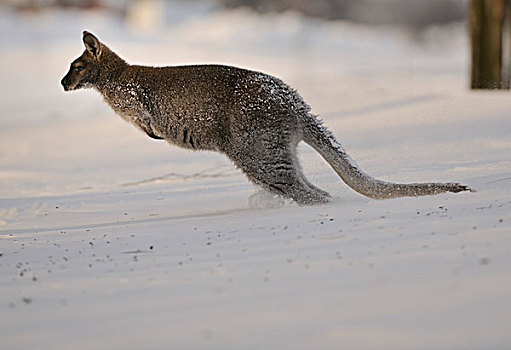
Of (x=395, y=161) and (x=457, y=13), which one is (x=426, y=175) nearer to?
(x=395, y=161)

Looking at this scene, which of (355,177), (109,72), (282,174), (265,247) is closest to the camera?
(265,247)

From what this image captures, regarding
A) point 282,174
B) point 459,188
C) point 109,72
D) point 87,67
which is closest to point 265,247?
point 282,174

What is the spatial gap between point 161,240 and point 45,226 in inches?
61.9

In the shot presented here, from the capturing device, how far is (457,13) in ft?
132

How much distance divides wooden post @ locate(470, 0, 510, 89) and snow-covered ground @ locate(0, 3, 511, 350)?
2.88 ft

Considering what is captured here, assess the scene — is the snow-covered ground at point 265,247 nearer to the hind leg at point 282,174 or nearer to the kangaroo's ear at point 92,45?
the hind leg at point 282,174

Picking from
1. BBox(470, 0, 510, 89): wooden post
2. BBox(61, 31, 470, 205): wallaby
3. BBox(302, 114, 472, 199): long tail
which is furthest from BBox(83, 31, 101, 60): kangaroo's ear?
BBox(470, 0, 510, 89): wooden post

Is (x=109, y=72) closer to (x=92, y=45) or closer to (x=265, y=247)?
(x=92, y=45)

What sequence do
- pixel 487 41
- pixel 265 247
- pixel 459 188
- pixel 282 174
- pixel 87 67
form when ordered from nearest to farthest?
pixel 265 247, pixel 459 188, pixel 282 174, pixel 87 67, pixel 487 41

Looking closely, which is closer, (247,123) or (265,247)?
(265,247)

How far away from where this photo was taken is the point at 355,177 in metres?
5.78

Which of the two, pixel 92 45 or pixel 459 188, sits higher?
pixel 92 45

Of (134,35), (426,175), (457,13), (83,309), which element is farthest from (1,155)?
(457,13)

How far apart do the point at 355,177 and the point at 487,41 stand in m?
6.65
